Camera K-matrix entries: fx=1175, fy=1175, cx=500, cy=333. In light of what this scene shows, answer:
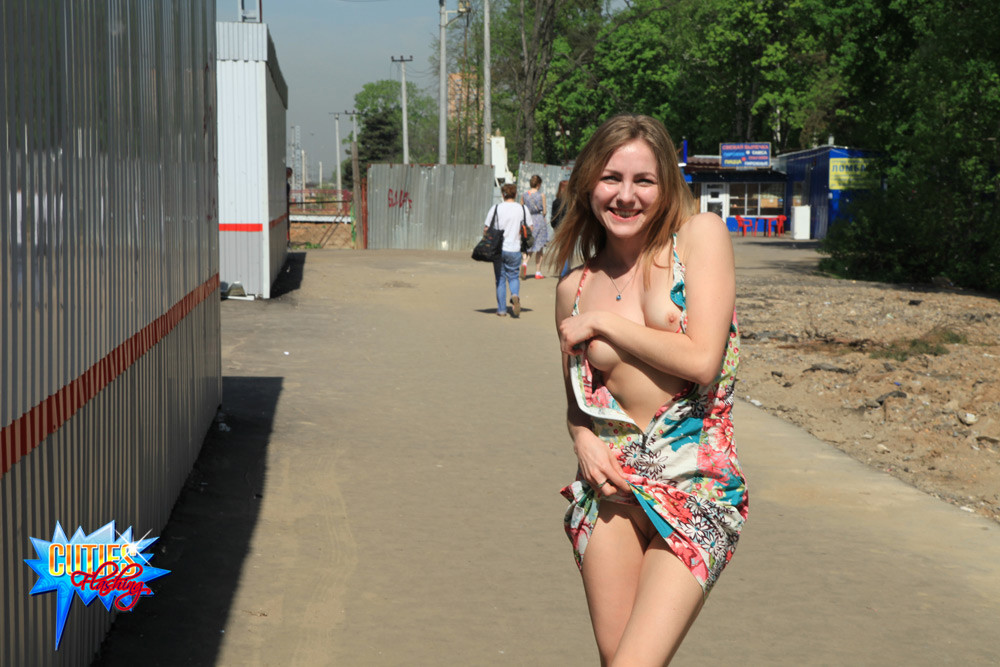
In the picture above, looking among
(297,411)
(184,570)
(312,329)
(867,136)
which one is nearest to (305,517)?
(184,570)

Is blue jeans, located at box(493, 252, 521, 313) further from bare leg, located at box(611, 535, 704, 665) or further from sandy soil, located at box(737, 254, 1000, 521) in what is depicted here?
bare leg, located at box(611, 535, 704, 665)

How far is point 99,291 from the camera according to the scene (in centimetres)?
425

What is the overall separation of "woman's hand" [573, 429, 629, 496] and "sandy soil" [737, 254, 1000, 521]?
4707 millimetres

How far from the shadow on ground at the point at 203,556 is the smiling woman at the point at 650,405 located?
2.11 metres

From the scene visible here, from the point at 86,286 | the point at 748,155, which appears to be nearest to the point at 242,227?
the point at 86,286

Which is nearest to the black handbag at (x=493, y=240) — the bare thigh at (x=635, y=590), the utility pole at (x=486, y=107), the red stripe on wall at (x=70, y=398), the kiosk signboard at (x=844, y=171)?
the red stripe on wall at (x=70, y=398)

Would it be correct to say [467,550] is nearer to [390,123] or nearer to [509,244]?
[509,244]

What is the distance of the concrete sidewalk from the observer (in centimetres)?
457

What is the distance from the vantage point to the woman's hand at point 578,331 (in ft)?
9.35

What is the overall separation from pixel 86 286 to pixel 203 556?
6.65ft

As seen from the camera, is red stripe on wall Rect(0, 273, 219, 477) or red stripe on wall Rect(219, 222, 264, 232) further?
red stripe on wall Rect(219, 222, 264, 232)

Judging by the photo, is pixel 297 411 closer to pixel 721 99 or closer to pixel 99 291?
pixel 99 291

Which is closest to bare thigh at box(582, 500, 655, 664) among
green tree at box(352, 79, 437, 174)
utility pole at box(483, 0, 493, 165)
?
utility pole at box(483, 0, 493, 165)

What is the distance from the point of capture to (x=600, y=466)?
110 inches
